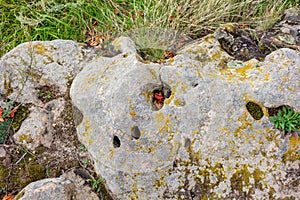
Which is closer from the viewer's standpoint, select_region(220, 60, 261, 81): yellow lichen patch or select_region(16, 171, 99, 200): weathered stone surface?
select_region(16, 171, 99, 200): weathered stone surface

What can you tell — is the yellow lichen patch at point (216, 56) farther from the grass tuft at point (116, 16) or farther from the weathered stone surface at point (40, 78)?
the weathered stone surface at point (40, 78)

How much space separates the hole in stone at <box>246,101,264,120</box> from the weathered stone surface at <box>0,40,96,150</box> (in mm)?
1948

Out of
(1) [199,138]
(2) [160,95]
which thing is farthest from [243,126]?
(2) [160,95]

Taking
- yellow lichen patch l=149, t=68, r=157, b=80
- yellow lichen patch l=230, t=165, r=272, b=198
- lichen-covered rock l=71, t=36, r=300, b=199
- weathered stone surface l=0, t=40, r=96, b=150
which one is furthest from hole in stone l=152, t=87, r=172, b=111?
weathered stone surface l=0, t=40, r=96, b=150

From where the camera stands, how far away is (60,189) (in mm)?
2949

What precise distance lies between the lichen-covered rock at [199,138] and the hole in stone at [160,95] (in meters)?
0.01

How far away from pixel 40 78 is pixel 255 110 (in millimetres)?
2432

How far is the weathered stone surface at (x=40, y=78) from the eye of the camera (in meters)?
3.54

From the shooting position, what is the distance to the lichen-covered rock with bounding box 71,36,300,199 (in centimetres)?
284

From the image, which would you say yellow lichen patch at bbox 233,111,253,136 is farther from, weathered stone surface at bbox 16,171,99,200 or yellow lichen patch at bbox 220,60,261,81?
weathered stone surface at bbox 16,171,99,200

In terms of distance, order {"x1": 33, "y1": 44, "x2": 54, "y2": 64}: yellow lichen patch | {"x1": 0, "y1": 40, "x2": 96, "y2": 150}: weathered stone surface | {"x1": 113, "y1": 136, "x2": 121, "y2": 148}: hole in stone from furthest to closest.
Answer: {"x1": 33, "y1": 44, "x2": 54, "y2": 64}: yellow lichen patch < {"x1": 0, "y1": 40, "x2": 96, "y2": 150}: weathered stone surface < {"x1": 113, "y1": 136, "x2": 121, "y2": 148}: hole in stone

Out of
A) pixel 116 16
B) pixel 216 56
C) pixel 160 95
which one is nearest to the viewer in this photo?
pixel 160 95

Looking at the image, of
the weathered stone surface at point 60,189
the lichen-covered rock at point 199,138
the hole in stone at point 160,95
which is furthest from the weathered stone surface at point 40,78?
the hole in stone at point 160,95

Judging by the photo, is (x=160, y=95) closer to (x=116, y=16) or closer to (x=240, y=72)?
(x=240, y=72)
